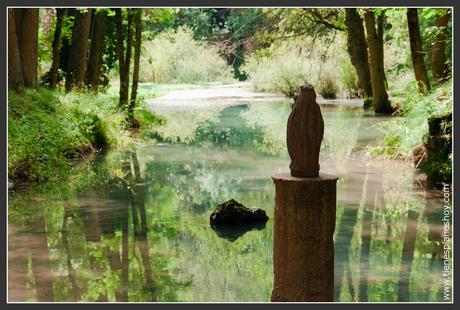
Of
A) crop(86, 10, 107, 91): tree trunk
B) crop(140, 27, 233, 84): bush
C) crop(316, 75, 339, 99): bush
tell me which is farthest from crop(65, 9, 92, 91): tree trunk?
crop(140, 27, 233, 84): bush

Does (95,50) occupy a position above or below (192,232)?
above

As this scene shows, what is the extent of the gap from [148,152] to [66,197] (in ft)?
23.0

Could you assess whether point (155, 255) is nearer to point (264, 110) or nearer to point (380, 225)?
point (380, 225)

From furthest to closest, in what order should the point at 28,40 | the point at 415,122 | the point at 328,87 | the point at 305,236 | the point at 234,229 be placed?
the point at 328,87
the point at 28,40
the point at 415,122
the point at 234,229
the point at 305,236

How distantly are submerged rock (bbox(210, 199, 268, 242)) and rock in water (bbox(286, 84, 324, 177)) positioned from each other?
4796mm

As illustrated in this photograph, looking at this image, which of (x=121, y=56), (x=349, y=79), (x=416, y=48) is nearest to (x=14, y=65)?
(x=121, y=56)

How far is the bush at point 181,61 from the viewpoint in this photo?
5662 cm

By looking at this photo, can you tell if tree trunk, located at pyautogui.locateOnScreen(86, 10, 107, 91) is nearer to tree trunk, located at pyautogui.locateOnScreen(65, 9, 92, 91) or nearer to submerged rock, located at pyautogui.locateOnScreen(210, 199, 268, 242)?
tree trunk, located at pyautogui.locateOnScreen(65, 9, 92, 91)

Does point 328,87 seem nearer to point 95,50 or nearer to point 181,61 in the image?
point 95,50

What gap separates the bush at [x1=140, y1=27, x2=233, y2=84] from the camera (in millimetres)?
56625

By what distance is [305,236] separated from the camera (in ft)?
20.4

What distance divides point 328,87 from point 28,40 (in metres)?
23.6

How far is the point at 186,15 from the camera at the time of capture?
227ft

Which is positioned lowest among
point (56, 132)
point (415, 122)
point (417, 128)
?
point (56, 132)
